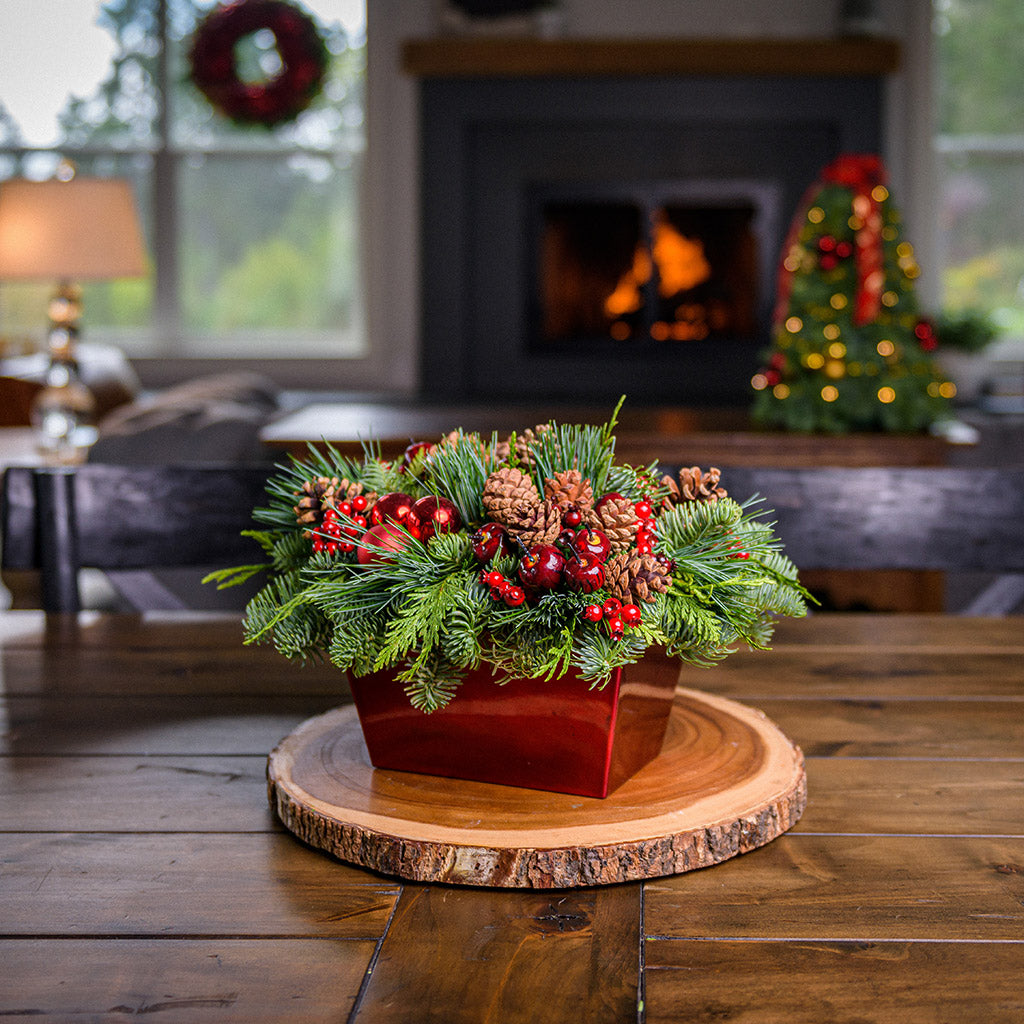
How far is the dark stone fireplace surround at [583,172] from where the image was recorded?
15.8 feet

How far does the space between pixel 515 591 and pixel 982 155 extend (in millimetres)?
5274

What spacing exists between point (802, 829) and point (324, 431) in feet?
4.97

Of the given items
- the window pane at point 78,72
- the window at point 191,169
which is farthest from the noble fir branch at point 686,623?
the window pane at point 78,72

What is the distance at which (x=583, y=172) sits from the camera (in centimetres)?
491

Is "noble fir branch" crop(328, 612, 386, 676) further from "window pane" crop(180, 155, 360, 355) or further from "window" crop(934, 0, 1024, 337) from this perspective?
"window pane" crop(180, 155, 360, 355)

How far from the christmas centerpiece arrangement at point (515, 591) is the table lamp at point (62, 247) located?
238 cm

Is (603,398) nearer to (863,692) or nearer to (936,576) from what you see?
(936,576)

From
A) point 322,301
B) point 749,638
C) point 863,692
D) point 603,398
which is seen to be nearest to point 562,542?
point 749,638

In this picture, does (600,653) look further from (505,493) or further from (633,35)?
(633,35)

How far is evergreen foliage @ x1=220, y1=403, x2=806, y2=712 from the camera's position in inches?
22.8

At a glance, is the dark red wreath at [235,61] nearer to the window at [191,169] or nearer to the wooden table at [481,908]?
the window at [191,169]

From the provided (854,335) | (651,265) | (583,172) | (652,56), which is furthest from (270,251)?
(854,335)

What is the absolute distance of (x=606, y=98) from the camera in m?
4.84

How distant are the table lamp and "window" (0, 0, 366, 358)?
→ 245cm
